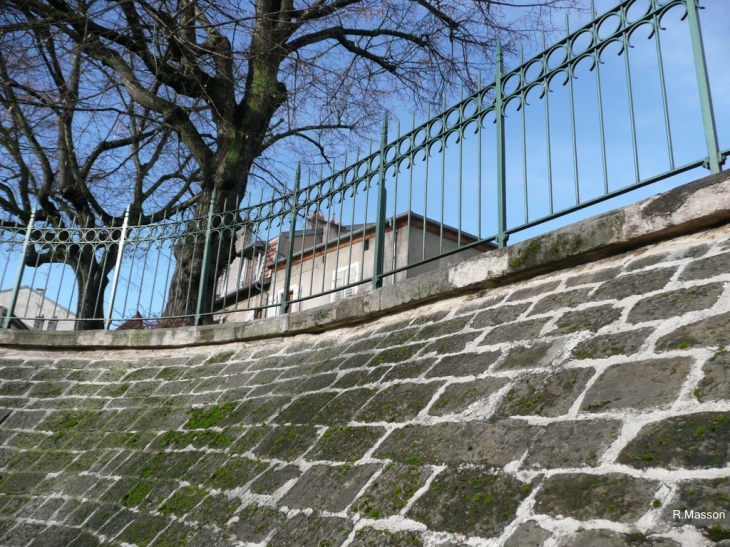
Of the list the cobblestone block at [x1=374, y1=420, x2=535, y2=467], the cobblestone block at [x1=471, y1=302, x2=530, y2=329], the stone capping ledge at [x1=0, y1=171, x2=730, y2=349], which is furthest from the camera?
the cobblestone block at [x1=471, y1=302, x2=530, y2=329]

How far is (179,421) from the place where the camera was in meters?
4.32

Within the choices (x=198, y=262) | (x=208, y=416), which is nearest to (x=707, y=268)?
(x=208, y=416)

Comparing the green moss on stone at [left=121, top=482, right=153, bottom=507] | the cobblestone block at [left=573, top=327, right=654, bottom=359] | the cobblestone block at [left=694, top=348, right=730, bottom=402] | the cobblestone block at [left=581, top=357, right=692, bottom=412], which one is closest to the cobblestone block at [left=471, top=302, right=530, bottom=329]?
the cobblestone block at [left=573, top=327, right=654, bottom=359]

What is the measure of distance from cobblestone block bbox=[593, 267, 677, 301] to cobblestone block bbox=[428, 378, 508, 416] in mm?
586

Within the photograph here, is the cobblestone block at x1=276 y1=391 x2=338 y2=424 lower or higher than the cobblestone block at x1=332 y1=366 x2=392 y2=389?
lower

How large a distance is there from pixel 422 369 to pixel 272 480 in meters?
0.88

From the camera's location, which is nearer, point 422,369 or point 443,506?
point 443,506

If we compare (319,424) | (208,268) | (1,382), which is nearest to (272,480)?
(319,424)

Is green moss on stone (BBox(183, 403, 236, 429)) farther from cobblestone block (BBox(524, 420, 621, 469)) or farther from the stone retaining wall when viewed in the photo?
cobblestone block (BBox(524, 420, 621, 469))

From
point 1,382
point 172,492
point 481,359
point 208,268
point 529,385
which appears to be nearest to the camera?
point 529,385

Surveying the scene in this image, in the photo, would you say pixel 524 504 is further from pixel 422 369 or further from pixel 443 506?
pixel 422 369

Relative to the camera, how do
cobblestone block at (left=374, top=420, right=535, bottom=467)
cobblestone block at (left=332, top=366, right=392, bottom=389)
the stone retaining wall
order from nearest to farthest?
1. the stone retaining wall
2. cobblestone block at (left=374, top=420, right=535, bottom=467)
3. cobblestone block at (left=332, top=366, right=392, bottom=389)

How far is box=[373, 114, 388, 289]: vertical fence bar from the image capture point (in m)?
4.51

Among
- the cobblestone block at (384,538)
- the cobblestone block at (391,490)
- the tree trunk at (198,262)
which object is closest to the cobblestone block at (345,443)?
the cobblestone block at (391,490)
